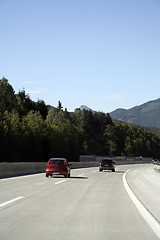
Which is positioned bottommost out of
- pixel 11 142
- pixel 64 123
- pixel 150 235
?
pixel 150 235

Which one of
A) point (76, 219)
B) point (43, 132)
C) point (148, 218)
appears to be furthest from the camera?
point (43, 132)

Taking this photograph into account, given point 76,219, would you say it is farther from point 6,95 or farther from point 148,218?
point 6,95

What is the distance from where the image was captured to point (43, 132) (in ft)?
371

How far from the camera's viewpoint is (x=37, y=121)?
367ft

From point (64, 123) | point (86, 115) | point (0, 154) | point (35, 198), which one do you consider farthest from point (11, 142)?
point (35, 198)

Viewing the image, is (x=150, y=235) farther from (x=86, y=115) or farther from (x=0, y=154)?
(x=86, y=115)

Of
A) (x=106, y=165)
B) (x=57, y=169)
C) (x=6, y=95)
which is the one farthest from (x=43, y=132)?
(x=57, y=169)

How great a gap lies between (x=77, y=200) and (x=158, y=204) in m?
2.56

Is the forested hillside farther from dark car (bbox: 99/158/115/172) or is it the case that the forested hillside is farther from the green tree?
dark car (bbox: 99/158/115/172)

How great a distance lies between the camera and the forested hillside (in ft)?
324

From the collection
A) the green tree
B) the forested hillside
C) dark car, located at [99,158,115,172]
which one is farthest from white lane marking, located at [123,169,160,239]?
the green tree

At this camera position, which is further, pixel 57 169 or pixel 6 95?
pixel 6 95

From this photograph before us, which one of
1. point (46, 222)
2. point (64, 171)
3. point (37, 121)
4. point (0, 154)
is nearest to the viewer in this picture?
point (46, 222)

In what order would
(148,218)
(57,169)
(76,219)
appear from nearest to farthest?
(76,219) → (148,218) → (57,169)
